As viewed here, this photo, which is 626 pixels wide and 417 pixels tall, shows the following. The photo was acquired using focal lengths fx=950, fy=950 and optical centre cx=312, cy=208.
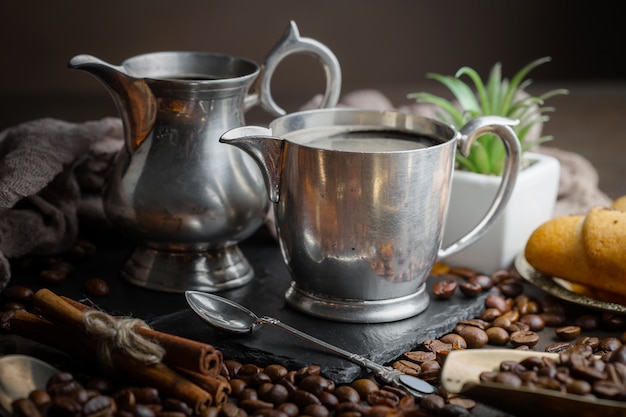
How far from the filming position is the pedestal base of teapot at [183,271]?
1545mm

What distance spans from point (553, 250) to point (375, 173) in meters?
0.38

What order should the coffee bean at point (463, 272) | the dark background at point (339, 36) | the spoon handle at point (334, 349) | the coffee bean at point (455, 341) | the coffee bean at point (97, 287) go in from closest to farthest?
the spoon handle at point (334, 349)
the coffee bean at point (455, 341)
the coffee bean at point (97, 287)
the coffee bean at point (463, 272)
the dark background at point (339, 36)

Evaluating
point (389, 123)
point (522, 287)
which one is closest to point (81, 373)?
point (389, 123)

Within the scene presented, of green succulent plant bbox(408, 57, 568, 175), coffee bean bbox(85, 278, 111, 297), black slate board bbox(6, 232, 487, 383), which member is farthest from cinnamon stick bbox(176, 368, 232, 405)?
green succulent plant bbox(408, 57, 568, 175)

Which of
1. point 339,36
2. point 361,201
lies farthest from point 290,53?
Result: point 339,36

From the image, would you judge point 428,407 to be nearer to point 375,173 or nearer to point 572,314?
point 375,173

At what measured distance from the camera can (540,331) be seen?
1470mm

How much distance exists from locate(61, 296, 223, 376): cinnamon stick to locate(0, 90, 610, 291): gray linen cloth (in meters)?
0.41

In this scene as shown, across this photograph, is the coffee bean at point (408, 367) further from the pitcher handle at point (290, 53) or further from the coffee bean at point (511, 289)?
the pitcher handle at point (290, 53)

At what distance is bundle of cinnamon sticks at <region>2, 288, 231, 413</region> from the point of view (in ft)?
3.88

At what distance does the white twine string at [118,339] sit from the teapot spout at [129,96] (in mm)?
344

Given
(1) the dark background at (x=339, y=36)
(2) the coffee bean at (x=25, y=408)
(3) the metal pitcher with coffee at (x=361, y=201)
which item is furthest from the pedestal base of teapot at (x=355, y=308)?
(1) the dark background at (x=339, y=36)

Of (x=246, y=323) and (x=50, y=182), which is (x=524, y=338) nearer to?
(x=246, y=323)

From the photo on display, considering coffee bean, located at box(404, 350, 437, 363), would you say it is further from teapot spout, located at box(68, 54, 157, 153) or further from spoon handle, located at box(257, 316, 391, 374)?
teapot spout, located at box(68, 54, 157, 153)
